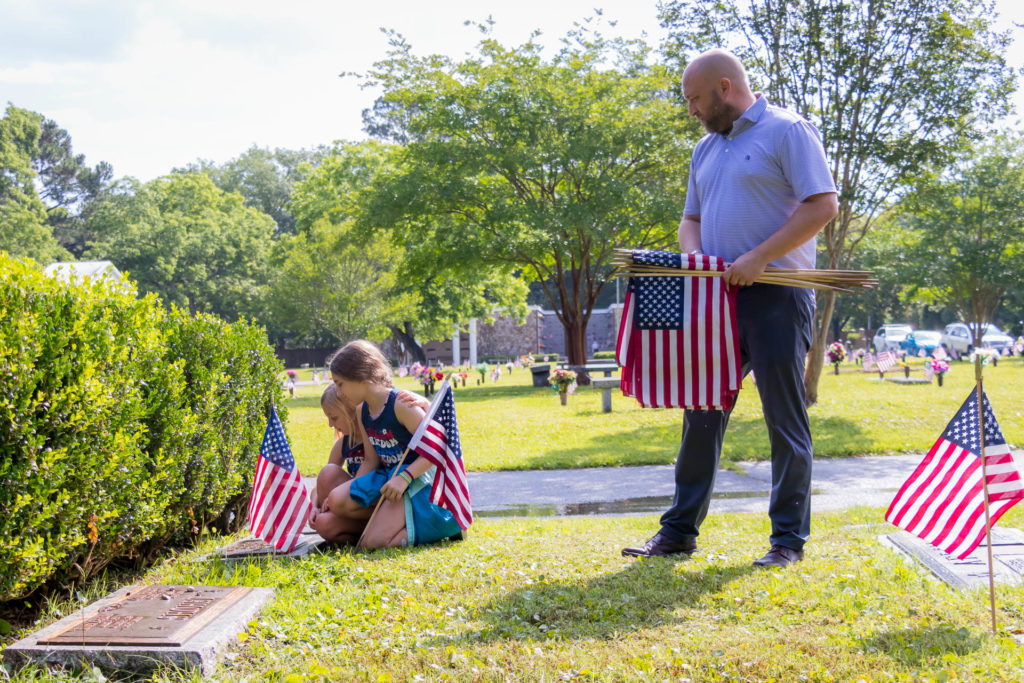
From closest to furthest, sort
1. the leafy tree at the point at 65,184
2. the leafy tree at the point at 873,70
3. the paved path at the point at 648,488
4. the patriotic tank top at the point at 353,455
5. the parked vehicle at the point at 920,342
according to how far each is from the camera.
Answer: the patriotic tank top at the point at 353,455 < the paved path at the point at 648,488 < the leafy tree at the point at 873,70 < the parked vehicle at the point at 920,342 < the leafy tree at the point at 65,184

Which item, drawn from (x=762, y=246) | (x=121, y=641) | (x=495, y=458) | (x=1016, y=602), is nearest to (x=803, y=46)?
(x=495, y=458)

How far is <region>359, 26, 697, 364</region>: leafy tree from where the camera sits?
21.4 m

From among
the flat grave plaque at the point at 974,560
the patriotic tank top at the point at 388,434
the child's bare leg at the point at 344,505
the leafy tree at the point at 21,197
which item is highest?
the leafy tree at the point at 21,197

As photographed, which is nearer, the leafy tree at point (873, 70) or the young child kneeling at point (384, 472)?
the young child kneeling at point (384, 472)

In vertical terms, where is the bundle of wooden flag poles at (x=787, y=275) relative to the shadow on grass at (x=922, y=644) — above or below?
above

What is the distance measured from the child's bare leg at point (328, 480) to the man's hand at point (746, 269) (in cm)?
275

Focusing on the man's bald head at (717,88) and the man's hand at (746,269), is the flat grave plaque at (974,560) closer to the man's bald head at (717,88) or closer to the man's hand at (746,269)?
the man's hand at (746,269)

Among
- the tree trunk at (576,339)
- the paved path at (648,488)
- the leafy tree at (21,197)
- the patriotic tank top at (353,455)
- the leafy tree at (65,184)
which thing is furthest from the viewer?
the leafy tree at (65,184)

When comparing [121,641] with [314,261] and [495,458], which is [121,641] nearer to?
[495,458]

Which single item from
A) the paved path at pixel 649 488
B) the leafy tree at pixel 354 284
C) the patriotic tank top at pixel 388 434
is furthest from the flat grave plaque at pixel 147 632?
the leafy tree at pixel 354 284

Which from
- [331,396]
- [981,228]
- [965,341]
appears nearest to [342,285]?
[981,228]

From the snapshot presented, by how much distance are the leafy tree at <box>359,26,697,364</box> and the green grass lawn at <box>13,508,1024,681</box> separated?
1737 centimetres

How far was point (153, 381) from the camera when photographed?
442cm

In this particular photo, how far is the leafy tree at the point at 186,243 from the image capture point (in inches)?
2162
